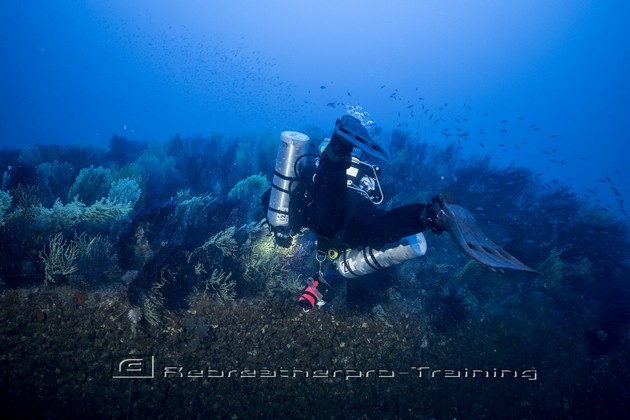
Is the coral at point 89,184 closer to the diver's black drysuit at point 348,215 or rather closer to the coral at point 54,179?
the coral at point 54,179


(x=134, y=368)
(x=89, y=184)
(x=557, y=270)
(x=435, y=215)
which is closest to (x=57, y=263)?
(x=134, y=368)

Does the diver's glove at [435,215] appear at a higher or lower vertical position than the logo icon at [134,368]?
higher

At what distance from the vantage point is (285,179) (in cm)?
393

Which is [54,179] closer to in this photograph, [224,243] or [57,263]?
[57,263]

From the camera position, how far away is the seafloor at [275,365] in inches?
131

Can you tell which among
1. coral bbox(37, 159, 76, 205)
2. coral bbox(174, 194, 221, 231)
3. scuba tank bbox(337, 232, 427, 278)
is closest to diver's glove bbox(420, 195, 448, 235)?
scuba tank bbox(337, 232, 427, 278)

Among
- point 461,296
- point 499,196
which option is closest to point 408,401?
point 461,296

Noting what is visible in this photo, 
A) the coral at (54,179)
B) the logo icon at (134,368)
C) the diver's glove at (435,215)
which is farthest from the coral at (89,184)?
the diver's glove at (435,215)

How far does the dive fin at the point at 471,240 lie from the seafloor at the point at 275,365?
2622 mm

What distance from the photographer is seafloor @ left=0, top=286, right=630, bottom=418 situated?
333 centimetres

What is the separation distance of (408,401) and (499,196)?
8.94 metres

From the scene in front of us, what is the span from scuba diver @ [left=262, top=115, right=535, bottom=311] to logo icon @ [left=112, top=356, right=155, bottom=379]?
1.99 metres

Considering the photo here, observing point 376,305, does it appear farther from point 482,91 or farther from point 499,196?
point 482,91

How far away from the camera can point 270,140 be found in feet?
39.2
